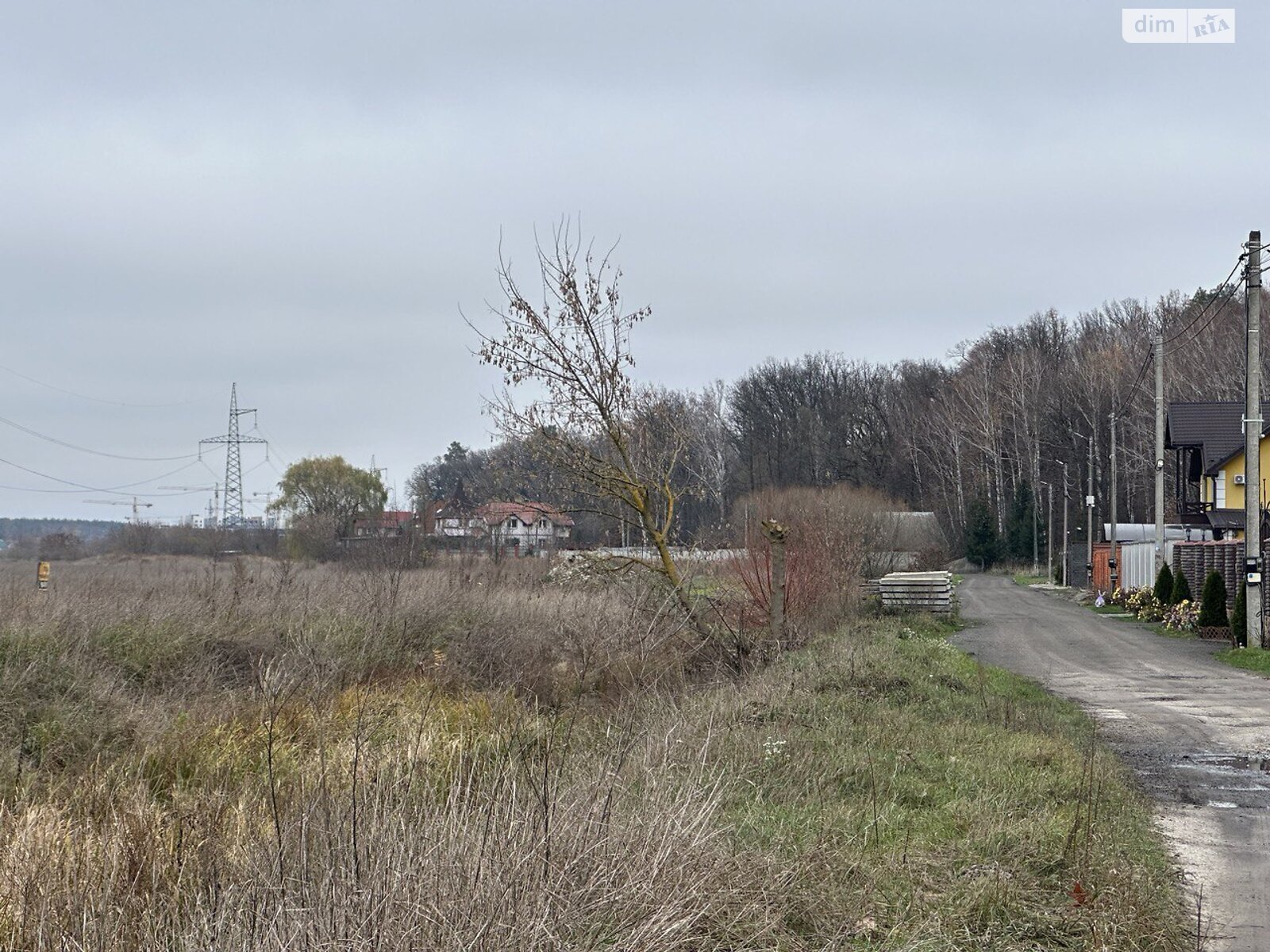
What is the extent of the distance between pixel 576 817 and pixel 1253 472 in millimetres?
19051

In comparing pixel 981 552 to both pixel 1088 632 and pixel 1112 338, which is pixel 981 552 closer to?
pixel 1112 338

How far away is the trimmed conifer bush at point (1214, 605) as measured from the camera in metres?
23.8

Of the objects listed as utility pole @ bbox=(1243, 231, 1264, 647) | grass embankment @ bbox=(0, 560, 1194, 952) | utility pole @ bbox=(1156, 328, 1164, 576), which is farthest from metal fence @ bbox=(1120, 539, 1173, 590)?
grass embankment @ bbox=(0, 560, 1194, 952)

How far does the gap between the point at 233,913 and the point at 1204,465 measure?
45.3 metres

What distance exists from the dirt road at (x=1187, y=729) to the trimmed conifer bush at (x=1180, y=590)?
51.1 inches

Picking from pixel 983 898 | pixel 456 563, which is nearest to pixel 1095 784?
pixel 983 898

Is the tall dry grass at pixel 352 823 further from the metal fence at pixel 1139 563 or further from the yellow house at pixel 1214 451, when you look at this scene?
the yellow house at pixel 1214 451

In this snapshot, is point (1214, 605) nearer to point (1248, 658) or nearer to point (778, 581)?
point (1248, 658)

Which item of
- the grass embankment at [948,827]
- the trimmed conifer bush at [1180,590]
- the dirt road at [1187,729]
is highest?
the trimmed conifer bush at [1180,590]

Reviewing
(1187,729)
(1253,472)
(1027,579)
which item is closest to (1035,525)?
(1027,579)

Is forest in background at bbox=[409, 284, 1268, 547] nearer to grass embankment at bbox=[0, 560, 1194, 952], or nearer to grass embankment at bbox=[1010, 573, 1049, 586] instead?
grass embankment at bbox=[1010, 573, 1049, 586]

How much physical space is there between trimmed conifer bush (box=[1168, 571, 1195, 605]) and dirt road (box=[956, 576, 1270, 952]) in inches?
51.1

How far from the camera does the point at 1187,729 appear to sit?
1234 cm

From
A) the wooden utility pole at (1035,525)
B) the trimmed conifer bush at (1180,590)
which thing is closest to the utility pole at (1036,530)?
the wooden utility pole at (1035,525)
